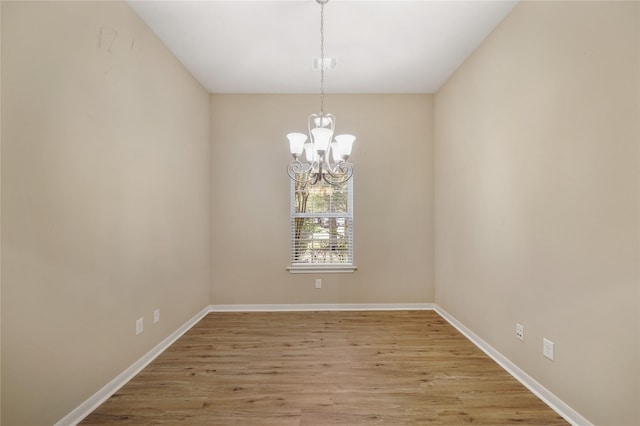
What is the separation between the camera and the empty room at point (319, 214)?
1.49 metres

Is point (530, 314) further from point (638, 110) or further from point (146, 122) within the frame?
point (146, 122)

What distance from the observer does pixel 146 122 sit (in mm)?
2414

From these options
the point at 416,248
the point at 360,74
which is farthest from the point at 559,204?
the point at 360,74

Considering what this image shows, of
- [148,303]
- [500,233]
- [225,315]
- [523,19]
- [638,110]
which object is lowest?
[225,315]

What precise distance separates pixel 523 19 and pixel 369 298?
3.23 metres

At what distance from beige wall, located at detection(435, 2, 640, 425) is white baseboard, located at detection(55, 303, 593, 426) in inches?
3.0

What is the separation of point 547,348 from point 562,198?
1026mm

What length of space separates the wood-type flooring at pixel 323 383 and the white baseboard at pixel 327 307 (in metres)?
0.59

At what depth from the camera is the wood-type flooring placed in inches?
70.6

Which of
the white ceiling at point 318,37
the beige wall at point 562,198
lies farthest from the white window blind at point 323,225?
the beige wall at point 562,198

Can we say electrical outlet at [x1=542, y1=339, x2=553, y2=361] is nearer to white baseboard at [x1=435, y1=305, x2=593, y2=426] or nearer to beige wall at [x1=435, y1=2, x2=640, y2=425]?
beige wall at [x1=435, y1=2, x2=640, y2=425]

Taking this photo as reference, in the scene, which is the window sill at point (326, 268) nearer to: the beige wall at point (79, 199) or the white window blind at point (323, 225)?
the white window blind at point (323, 225)

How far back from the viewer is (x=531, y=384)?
6.70ft

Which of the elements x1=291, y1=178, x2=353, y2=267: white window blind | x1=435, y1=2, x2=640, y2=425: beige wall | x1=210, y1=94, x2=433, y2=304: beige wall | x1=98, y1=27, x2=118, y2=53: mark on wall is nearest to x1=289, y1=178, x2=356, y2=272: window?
x1=291, y1=178, x2=353, y2=267: white window blind
